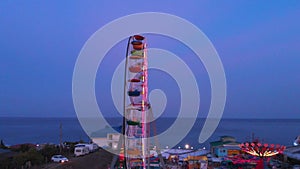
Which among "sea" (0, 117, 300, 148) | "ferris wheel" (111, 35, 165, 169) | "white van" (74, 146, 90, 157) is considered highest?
"ferris wheel" (111, 35, 165, 169)

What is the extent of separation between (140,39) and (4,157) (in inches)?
505

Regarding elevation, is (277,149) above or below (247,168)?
above

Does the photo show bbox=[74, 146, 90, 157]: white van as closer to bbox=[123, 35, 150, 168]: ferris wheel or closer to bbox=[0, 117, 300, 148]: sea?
bbox=[0, 117, 300, 148]: sea

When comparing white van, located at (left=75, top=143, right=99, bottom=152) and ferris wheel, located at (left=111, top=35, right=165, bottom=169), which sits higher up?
ferris wheel, located at (left=111, top=35, right=165, bottom=169)

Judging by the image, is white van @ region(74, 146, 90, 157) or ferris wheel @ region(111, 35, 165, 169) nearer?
ferris wheel @ region(111, 35, 165, 169)

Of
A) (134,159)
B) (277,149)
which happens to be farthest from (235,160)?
(134,159)

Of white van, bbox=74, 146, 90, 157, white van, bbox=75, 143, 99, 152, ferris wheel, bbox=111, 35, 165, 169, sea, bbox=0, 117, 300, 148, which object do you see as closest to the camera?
ferris wheel, bbox=111, 35, 165, 169

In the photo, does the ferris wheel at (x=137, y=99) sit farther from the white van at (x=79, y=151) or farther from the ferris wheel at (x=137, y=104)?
the white van at (x=79, y=151)

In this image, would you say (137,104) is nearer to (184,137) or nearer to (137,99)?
(137,99)

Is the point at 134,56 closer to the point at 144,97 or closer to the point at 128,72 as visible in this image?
the point at 128,72

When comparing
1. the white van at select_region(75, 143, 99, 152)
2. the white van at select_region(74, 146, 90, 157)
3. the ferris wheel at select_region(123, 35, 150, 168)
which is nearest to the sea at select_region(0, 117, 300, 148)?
the white van at select_region(75, 143, 99, 152)

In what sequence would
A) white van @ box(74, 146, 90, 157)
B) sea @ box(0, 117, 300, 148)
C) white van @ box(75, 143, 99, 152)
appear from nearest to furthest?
white van @ box(74, 146, 90, 157)
white van @ box(75, 143, 99, 152)
sea @ box(0, 117, 300, 148)

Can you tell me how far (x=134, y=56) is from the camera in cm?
1281

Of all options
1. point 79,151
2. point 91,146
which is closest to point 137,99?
point 79,151
